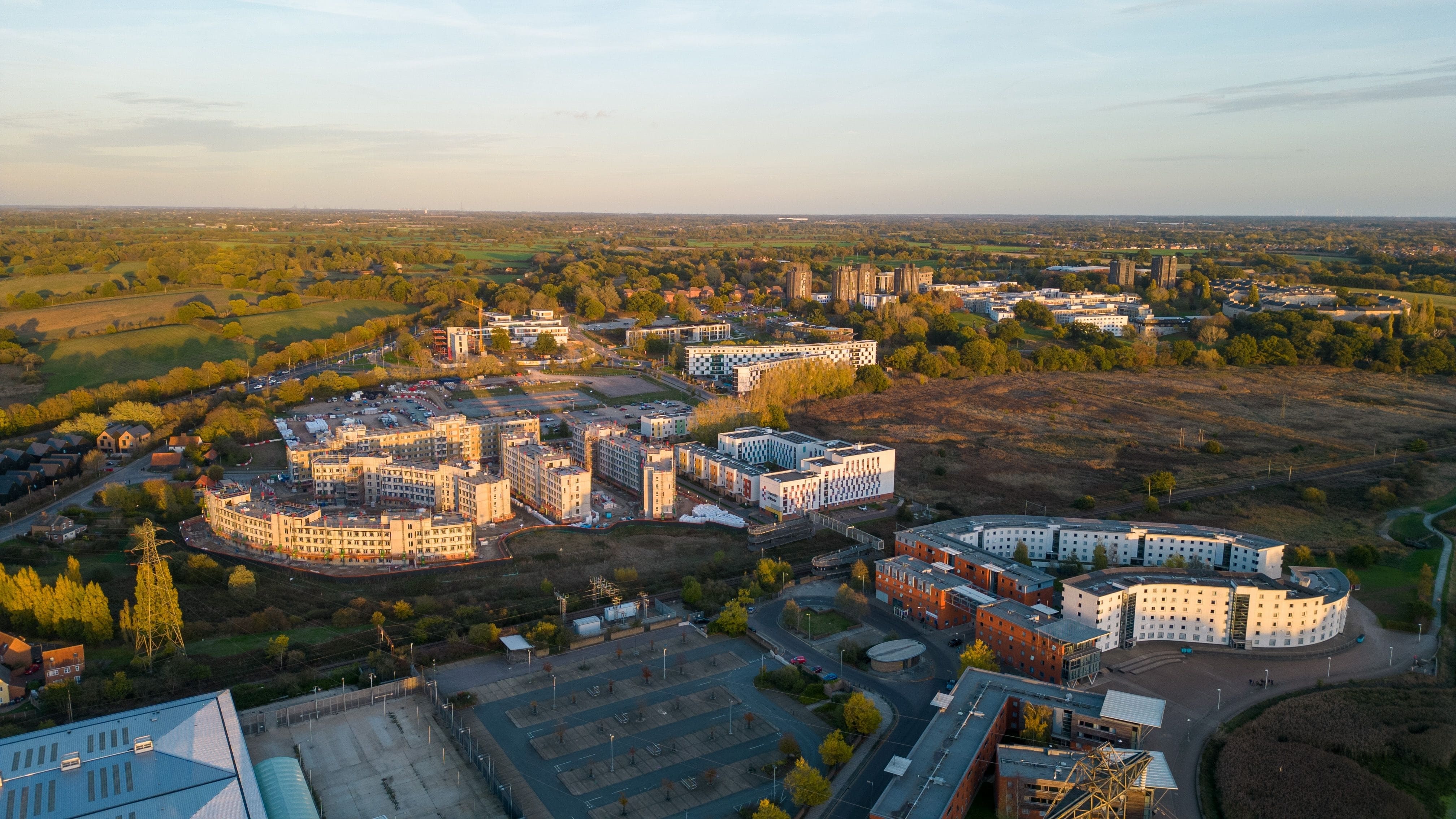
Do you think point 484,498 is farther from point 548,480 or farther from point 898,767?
point 898,767

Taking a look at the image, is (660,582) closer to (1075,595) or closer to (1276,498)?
(1075,595)

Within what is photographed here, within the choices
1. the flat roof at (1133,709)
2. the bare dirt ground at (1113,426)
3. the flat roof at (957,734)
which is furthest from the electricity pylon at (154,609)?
the bare dirt ground at (1113,426)

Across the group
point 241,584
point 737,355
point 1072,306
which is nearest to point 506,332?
point 737,355

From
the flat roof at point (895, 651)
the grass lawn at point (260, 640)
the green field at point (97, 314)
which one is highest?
the green field at point (97, 314)

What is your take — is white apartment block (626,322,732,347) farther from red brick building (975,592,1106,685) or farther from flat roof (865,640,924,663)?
red brick building (975,592,1106,685)

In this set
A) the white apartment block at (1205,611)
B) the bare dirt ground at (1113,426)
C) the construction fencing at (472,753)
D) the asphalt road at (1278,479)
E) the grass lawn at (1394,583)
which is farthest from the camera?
the bare dirt ground at (1113,426)

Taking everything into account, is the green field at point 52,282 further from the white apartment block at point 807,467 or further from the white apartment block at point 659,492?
the white apartment block at point 659,492

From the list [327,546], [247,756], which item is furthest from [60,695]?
[327,546]

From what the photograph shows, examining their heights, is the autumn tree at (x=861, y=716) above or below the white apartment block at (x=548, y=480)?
below
